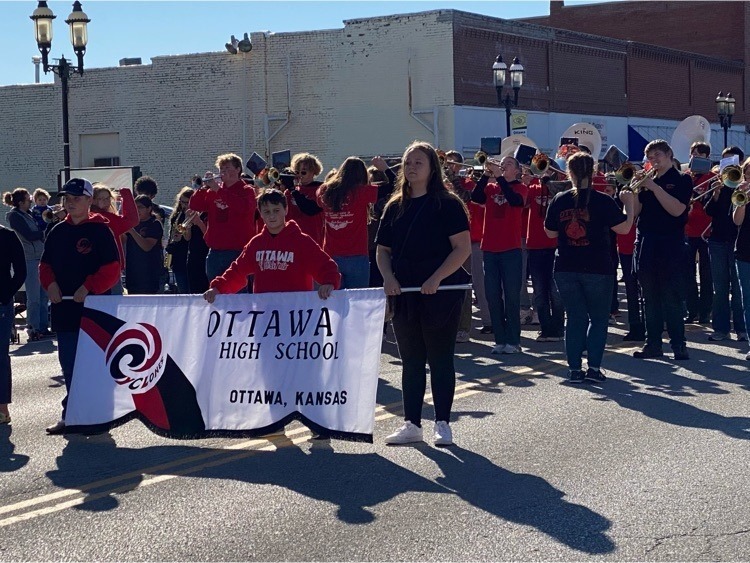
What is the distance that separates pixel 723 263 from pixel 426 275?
6.69 metres

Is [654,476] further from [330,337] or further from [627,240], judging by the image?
[627,240]

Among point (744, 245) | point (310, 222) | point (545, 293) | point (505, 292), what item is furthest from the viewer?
point (545, 293)

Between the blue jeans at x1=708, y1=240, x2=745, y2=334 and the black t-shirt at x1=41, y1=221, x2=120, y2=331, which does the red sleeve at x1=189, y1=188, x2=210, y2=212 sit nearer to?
the black t-shirt at x1=41, y1=221, x2=120, y2=331

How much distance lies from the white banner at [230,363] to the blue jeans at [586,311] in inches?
130

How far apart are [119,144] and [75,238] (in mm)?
35664

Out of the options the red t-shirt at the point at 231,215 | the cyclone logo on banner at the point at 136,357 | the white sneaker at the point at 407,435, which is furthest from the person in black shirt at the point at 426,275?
the red t-shirt at the point at 231,215

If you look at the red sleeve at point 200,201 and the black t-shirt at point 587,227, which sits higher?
the red sleeve at point 200,201

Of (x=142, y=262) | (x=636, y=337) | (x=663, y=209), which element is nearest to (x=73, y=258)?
(x=142, y=262)

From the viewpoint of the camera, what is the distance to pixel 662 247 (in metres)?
12.2

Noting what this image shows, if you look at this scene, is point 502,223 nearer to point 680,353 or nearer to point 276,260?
point 680,353

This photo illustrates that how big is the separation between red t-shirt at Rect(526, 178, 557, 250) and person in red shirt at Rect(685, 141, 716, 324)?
2034 mm

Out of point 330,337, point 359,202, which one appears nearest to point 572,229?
point 359,202

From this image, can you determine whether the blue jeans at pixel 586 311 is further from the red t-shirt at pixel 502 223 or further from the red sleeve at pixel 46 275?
the red sleeve at pixel 46 275

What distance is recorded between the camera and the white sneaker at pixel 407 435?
27.2 feet
